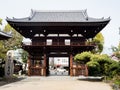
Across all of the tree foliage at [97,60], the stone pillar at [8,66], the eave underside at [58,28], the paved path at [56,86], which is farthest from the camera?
the eave underside at [58,28]

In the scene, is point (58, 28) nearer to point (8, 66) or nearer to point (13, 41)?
point (8, 66)

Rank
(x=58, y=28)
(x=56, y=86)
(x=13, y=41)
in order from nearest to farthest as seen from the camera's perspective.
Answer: (x=56, y=86), (x=58, y=28), (x=13, y=41)

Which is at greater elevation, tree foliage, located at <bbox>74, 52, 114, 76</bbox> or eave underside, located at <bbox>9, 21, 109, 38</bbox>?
eave underside, located at <bbox>9, 21, 109, 38</bbox>

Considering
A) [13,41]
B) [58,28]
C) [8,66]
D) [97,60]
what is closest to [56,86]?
[97,60]

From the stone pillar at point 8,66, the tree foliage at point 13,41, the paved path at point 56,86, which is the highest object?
the tree foliage at point 13,41

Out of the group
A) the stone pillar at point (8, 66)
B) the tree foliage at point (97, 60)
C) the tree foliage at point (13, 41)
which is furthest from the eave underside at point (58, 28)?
the tree foliage at point (13, 41)

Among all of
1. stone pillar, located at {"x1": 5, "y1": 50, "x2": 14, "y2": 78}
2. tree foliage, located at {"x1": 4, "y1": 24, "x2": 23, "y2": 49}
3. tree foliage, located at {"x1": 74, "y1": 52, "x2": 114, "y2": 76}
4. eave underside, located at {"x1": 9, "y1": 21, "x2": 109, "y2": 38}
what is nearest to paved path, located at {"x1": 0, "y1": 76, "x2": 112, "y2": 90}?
tree foliage, located at {"x1": 74, "y1": 52, "x2": 114, "y2": 76}

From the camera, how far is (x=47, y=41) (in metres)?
36.5

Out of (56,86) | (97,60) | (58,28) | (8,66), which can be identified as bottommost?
(56,86)

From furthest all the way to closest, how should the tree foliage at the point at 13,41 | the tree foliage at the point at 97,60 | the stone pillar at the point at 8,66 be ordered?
the tree foliage at the point at 13,41 < the stone pillar at the point at 8,66 < the tree foliage at the point at 97,60

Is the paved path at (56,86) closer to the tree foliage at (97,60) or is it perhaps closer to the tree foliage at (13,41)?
the tree foliage at (97,60)

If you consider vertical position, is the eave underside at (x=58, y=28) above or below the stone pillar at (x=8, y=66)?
above

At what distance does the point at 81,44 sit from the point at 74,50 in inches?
56.8

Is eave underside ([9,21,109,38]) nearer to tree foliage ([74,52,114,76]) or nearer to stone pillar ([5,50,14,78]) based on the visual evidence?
stone pillar ([5,50,14,78])
